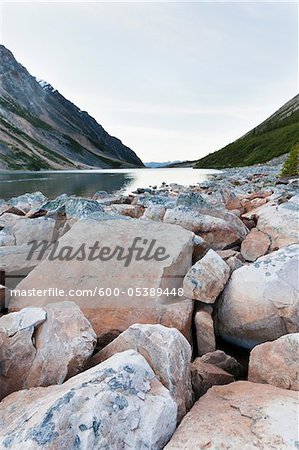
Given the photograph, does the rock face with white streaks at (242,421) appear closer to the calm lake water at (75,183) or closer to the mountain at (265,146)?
the calm lake water at (75,183)

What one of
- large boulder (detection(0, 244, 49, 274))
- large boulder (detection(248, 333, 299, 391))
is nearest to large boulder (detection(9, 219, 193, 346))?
large boulder (detection(0, 244, 49, 274))

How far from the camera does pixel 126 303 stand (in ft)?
15.5

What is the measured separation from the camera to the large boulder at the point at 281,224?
6676mm

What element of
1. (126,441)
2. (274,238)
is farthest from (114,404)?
(274,238)

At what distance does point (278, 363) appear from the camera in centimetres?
338

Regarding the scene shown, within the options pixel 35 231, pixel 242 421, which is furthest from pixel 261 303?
pixel 35 231

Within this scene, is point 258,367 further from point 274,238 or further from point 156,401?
point 274,238

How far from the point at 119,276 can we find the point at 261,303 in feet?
6.27

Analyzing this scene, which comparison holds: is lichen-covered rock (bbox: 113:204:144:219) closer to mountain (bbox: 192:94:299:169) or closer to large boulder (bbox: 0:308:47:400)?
large boulder (bbox: 0:308:47:400)

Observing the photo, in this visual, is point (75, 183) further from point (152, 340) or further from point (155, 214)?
point (152, 340)

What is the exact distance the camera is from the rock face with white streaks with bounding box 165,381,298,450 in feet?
8.14

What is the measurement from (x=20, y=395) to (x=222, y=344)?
2745 millimetres

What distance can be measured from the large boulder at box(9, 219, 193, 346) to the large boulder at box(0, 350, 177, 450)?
157 centimetres

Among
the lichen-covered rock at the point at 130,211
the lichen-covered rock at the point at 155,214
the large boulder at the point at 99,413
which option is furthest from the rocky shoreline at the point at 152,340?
the lichen-covered rock at the point at 130,211
